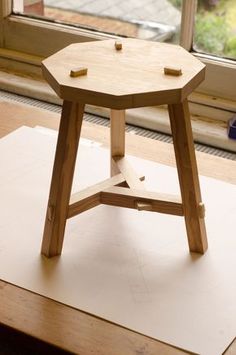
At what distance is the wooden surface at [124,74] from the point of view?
942mm

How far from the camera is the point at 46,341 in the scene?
92 cm

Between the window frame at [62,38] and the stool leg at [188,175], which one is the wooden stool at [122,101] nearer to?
the stool leg at [188,175]

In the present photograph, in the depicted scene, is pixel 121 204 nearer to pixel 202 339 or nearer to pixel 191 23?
pixel 202 339

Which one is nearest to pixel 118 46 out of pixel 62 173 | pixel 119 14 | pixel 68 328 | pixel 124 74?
pixel 124 74

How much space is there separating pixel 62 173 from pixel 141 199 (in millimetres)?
138

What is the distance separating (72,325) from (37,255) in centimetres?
17

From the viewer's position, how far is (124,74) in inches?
39.5

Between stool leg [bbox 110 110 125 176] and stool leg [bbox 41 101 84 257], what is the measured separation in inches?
7.1

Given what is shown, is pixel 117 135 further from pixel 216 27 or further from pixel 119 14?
pixel 119 14

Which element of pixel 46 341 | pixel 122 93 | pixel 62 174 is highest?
pixel 122 93

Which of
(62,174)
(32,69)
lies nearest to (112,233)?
(62,174)

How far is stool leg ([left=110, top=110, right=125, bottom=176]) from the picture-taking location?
→ 118cm

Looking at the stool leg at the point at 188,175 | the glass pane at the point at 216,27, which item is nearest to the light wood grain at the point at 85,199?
the stool leg at the point at 188,175

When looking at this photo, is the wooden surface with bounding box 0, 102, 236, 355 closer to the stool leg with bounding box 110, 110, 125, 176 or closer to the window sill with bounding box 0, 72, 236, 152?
the stool leg with bounding box 110, 110, 125, 176
